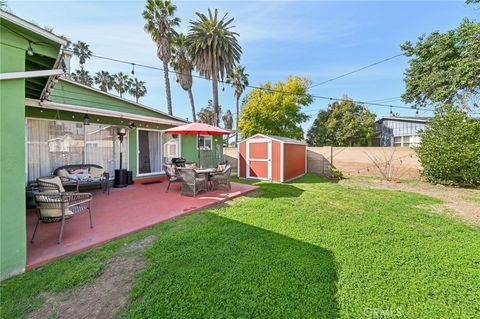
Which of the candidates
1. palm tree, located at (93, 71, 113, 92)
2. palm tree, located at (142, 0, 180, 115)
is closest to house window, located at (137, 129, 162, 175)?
palm tree, located at (142, 0, 180, 115)

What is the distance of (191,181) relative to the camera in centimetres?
641

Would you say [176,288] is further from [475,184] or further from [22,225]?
[475,184]

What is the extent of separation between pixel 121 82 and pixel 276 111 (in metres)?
22.2

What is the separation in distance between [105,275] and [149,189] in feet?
16.4

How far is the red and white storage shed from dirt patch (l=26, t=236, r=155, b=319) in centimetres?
814

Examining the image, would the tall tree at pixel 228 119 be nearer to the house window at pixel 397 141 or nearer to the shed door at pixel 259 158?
the house window at pixel 397 141

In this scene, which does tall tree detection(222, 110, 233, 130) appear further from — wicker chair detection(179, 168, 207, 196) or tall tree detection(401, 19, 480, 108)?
wicker chair detection(179, 168, 207, 196)

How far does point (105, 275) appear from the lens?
102 inches

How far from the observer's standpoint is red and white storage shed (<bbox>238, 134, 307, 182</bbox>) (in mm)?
10211

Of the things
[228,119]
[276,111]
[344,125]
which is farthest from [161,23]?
→ [344,125]

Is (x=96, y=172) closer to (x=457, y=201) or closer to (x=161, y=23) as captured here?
(x=457, y=201)

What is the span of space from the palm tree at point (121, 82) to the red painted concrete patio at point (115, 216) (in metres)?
26.7

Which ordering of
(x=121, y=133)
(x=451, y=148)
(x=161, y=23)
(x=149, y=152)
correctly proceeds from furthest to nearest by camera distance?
(x=161, y=23)
(x=149, y=152)
(x=451, y=148)
(x=121, y=133)

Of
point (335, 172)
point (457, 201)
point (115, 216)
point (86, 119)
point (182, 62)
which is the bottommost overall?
point (457, 201)
